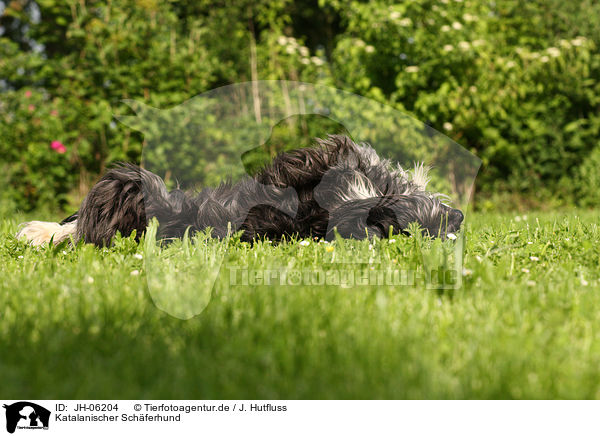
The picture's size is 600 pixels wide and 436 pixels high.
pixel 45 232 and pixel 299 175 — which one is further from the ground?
Answer: pixel 299 175

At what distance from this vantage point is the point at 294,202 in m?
3.59

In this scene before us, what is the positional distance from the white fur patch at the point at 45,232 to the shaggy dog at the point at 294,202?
329 millimetres

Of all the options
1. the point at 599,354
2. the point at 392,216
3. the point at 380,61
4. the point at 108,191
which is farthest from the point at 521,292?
the point at 380,61

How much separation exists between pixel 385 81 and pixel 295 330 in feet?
20.3

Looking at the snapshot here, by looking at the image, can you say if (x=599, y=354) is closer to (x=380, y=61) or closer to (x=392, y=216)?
(x=392, y=216)

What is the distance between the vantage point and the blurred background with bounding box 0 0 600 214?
24.6 ft

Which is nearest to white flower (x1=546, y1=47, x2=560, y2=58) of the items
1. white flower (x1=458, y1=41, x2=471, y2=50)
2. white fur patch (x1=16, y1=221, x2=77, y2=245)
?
white flower (x1=458, y1=41, x2=471, y2=50)

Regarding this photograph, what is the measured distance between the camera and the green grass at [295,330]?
5.31ft

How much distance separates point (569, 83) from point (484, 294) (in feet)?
24.0

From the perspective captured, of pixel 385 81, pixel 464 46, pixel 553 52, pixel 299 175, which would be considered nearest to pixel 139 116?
pixel 299 175
